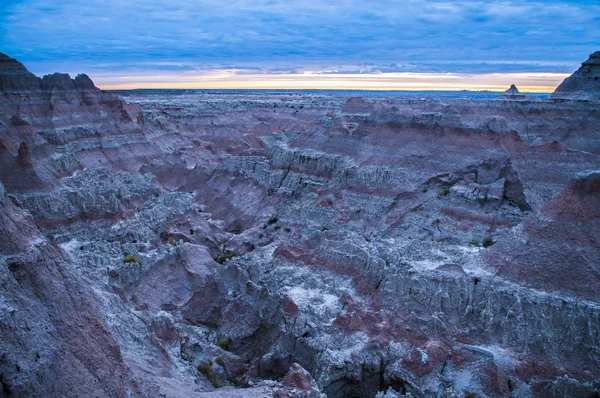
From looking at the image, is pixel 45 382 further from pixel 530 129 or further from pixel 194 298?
pixel 530 129

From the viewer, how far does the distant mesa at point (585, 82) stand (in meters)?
75.2

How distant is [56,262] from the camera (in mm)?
15203

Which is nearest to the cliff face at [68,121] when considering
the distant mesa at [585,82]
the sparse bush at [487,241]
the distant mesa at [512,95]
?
the sparse bush at [487,241]

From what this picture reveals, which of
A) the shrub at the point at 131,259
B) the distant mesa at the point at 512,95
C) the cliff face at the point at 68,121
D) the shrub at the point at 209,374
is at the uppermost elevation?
the distant mesa at the point at 512,95

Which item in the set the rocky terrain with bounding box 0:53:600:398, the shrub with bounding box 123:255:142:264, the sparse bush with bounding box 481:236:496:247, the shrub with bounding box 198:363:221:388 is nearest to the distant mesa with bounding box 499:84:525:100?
the rocky terrain with bounding box 0:53:600:398

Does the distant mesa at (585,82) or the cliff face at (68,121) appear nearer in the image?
the cliff face at (68,121)

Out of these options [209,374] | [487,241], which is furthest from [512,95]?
[209,374]

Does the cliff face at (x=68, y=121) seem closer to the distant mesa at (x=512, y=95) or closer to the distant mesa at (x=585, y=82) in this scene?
the distant mesa at (x=512, y=95)

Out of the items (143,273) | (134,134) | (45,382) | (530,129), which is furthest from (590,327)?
(134,134)

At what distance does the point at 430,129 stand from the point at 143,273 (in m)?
26.9

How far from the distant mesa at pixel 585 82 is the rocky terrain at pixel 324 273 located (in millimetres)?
26843

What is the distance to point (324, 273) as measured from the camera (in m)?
25.3

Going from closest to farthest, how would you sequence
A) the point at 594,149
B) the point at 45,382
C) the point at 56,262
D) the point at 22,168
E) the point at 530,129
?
the point at 45,382, the point at 56,262, the point at 22,168, the point at 594,149, the point at 530,129

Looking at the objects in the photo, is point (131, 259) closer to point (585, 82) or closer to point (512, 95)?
point (585, 82)
